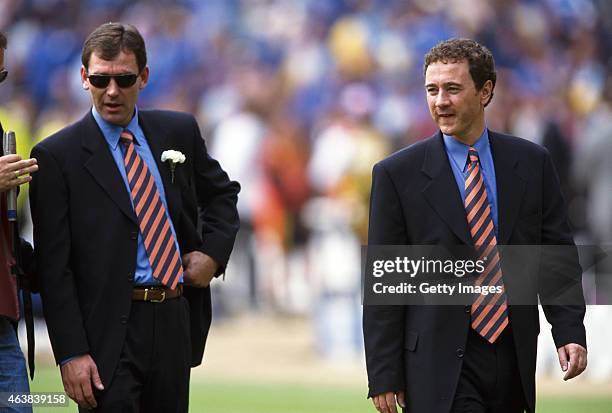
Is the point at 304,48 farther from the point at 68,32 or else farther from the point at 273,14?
the point at 68,32

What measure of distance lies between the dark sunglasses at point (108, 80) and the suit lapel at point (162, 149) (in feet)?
0.89

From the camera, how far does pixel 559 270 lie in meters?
4.38

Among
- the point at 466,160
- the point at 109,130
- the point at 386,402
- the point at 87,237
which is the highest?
the point at 109,130

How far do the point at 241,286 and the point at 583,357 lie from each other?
8757mm

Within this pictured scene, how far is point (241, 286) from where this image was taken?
506 inches

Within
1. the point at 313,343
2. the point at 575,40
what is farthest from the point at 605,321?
the point at 575,40

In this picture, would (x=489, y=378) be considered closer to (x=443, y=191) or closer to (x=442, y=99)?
(x=443, y=191)

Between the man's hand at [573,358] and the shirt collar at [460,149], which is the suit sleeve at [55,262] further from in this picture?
the man's hand at [573,358]

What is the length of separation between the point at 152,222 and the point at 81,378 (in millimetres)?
623

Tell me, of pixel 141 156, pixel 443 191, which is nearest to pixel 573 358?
pixel 443 191

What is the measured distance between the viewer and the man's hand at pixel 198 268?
177 inches

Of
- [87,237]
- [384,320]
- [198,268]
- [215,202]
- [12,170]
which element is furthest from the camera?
[215,202]

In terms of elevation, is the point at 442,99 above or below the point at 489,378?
above


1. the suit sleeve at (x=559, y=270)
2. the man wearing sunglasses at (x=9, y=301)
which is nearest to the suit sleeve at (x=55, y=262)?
the man wearing sunglasses at (x=9, y=301)
